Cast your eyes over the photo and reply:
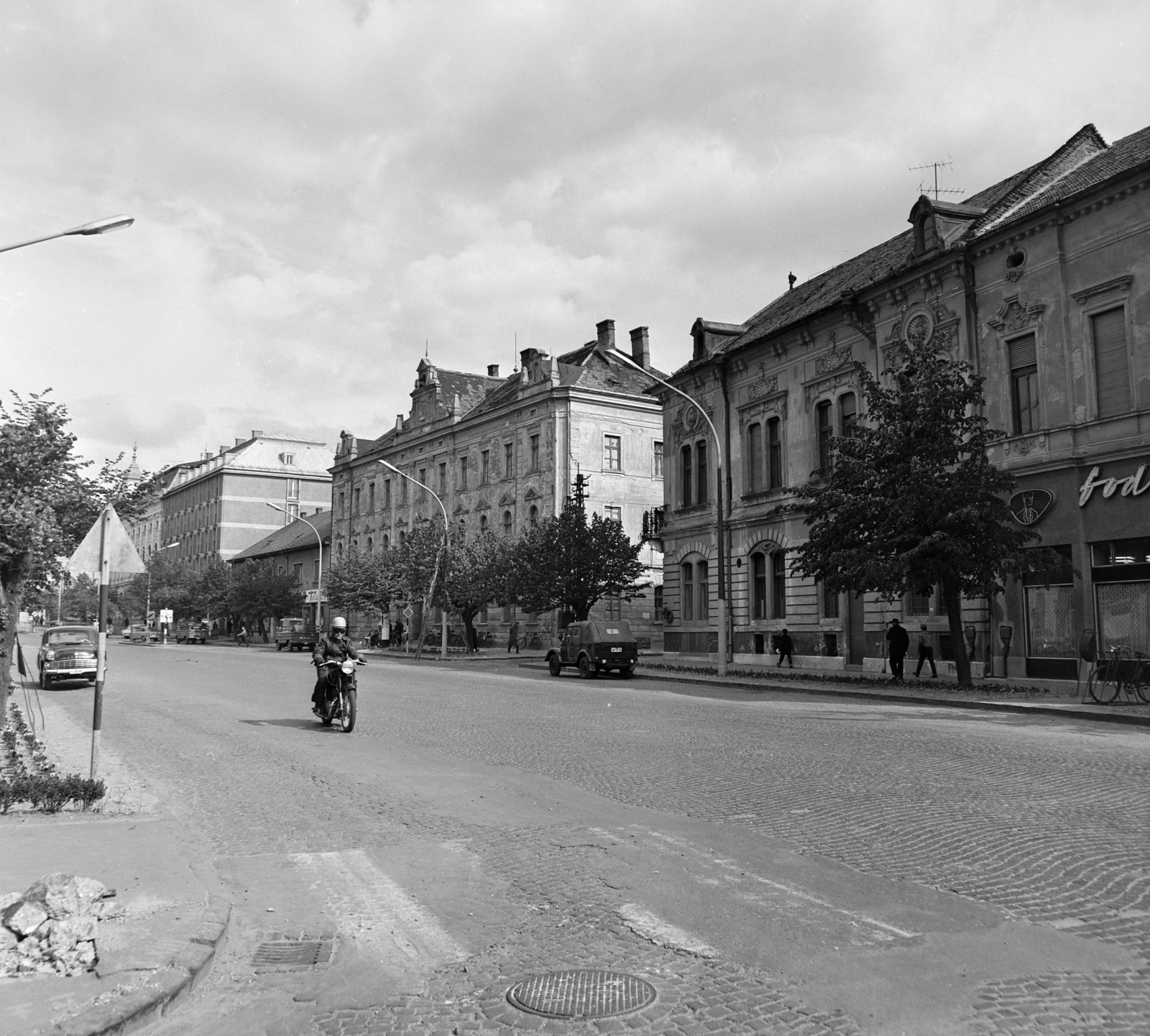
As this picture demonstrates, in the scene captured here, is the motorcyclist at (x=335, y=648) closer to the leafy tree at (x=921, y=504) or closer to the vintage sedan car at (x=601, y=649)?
the leafy tree at (x=921, y=504)

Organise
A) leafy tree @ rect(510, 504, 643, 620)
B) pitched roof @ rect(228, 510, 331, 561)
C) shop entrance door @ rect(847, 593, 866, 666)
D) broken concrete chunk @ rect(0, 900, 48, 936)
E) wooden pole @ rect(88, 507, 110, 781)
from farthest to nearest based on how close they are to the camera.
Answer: pitched roof @ rect(228, 510, 331, 561) → leafy tree @ rect(510, 504, 643, 620) → shop entrance door @ rect(847, 593, 866, 666) → wooden pole @ rect(88, 507, 110, 781) → broken concrete chunk @ rect(0, 900, 48, 936)

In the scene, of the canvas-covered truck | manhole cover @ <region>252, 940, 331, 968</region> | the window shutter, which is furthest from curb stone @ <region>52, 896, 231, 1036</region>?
the canvas-covered truck

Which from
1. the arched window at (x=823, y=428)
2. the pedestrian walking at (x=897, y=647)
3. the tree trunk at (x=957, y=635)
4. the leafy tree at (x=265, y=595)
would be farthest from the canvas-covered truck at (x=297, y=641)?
the tree trunk at (x=957, y=635)

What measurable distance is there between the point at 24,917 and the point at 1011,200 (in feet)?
102

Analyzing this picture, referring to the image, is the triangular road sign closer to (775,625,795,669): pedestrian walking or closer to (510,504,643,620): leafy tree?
(775,625,795,669): pedestrian walking

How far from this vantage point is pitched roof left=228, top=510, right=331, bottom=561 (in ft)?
283

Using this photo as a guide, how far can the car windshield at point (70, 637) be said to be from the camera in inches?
1048

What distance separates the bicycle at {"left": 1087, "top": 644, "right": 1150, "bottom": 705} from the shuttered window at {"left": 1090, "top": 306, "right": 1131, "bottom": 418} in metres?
7.48

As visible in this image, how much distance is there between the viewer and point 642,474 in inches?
2367

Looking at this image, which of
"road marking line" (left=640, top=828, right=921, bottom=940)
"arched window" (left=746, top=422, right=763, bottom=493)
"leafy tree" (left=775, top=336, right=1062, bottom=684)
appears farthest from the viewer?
"arched window" (left=746, top=422, right=763, bottom=493)

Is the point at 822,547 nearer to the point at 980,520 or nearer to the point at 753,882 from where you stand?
the point at 980,520

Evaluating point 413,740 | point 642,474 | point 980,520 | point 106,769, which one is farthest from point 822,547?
point 642,474

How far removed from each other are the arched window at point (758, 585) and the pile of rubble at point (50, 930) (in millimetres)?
34071

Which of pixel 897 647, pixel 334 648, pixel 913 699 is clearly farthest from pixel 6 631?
pixel 897 647
